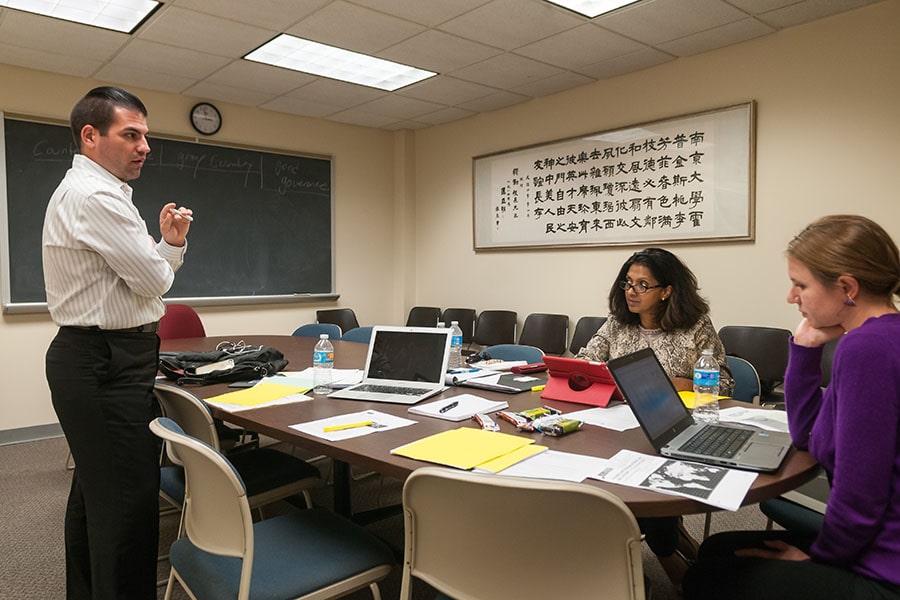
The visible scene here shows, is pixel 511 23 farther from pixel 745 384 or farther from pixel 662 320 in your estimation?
pixel 745 384

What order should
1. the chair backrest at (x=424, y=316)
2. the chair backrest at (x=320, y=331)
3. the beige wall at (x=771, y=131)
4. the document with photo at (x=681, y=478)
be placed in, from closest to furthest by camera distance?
the document with photo at (x=681, y=478) < the beige wall at (x=771, y=131) < the chair backrest at (x=320, y=331) < the chair backrest at (x=424, y=316)

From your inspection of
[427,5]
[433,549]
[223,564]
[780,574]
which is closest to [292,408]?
[223,564]

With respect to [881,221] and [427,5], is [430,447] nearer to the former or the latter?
[427,5]

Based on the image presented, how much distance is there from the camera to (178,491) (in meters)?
2.01

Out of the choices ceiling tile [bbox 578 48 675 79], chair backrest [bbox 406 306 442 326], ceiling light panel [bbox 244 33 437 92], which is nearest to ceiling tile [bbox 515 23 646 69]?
ceiling tile [bbox 578 48 675 79]

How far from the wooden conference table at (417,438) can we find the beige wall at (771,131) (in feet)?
7.77

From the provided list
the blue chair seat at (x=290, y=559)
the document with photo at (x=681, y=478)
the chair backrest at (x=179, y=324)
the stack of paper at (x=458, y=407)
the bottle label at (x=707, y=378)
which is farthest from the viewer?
the chair backrest at (x=179, y=324)

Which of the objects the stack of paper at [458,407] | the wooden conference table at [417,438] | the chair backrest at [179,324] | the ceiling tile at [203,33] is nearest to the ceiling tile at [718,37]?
the ceiling tile at [203,33]

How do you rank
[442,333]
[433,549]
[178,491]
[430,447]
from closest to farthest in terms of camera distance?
[433,549]
[430,447]
[178,491]
[442,333]

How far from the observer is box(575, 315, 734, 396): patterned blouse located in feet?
7.54

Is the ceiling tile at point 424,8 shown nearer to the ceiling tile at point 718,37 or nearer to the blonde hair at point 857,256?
the ceiling tile at point 718,37

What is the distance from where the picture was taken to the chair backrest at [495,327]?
4.96 meters

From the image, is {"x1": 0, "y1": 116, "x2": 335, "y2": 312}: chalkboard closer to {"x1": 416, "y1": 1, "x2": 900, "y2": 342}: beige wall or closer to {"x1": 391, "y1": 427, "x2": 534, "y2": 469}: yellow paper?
{"x1": 416, "y1": 1, "x2": 900, "y2": 342}: beige wall

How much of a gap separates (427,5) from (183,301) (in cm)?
302
